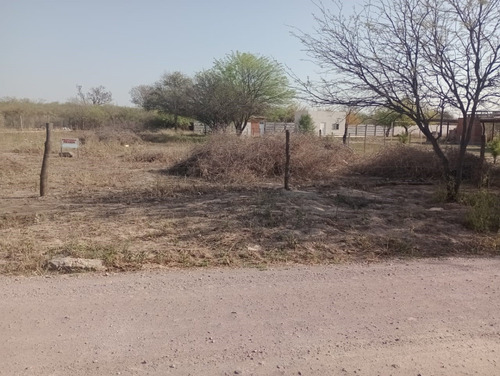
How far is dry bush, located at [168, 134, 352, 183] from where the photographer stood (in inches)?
538

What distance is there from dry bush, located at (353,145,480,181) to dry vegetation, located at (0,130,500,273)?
50 mm

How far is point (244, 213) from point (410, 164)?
9248mm

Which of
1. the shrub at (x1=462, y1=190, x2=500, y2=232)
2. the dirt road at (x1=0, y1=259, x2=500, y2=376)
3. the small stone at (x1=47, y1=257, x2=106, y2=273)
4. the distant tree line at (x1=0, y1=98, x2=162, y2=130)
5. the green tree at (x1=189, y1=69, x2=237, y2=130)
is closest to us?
the dirt road at (x1=0, y1=259, x2=500, y2=376)

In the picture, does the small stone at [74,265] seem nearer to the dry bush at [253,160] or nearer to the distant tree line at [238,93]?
the dry bush at [253,160]

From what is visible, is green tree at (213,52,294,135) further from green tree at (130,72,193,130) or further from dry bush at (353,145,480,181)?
dry bush at (353,145,480,181)

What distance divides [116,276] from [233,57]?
38148 mm

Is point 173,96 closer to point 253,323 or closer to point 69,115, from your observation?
point 69,115

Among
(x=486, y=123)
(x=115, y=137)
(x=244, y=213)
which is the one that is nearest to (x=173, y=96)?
(x=115, y=137)


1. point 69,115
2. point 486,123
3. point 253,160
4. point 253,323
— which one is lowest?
point 253,323

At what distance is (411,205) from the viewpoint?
9398mm

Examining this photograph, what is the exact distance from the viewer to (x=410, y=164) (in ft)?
48.5

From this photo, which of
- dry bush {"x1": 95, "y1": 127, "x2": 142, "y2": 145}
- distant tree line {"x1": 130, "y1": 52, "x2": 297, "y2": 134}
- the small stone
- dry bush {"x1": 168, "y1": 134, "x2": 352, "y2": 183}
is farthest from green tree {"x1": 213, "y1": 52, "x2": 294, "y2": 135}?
the small stone

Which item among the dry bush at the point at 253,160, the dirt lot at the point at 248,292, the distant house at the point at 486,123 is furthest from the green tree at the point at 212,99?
the dirt lot at the point at 248,292

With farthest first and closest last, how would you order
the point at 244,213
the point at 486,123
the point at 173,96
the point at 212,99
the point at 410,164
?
the point at 173,96 → the point at 212,99 → the point at 486,123 → the point at 410,164 → the point at 244,213
